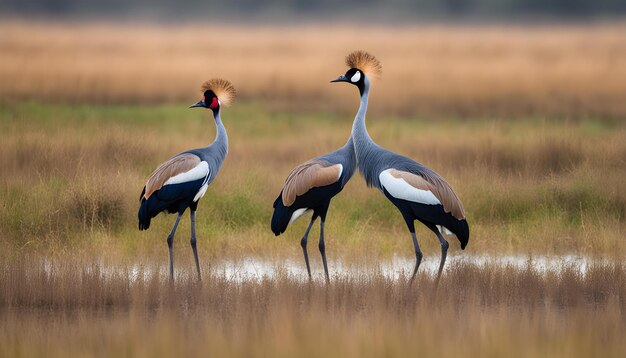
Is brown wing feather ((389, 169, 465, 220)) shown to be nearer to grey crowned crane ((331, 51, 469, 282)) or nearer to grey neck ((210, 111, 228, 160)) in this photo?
grey crowned crane ((331, 51, 469, 282))

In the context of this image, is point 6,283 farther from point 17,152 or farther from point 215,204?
point 17,152

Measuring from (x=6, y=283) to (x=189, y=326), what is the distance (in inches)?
52.2

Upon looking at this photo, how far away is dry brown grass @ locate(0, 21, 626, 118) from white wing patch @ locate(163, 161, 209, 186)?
946cm

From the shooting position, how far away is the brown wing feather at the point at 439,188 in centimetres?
690

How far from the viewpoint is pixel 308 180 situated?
714 centimetres

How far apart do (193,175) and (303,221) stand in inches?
71.1

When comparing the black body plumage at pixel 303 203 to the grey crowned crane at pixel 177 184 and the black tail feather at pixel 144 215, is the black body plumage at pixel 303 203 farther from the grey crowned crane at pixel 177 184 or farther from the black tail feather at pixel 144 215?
the black tail feather at pixel 144 215

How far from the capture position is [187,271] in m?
7.55

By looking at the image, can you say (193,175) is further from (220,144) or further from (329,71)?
(329,71)

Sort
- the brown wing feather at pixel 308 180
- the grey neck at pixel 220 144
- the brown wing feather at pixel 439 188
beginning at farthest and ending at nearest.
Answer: the grey neck at pixel 220 144 < the brown wing feather at pixel 308 180 < the brown wing feather at pixel 439 188

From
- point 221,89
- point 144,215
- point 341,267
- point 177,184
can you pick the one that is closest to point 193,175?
point 177,184

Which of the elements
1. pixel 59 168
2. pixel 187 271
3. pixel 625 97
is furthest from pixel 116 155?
pixel 625 97

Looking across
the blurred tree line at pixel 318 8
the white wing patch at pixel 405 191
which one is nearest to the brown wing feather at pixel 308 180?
the white wing patch at pixel 405 191

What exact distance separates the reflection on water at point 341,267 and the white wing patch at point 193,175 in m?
0.57
